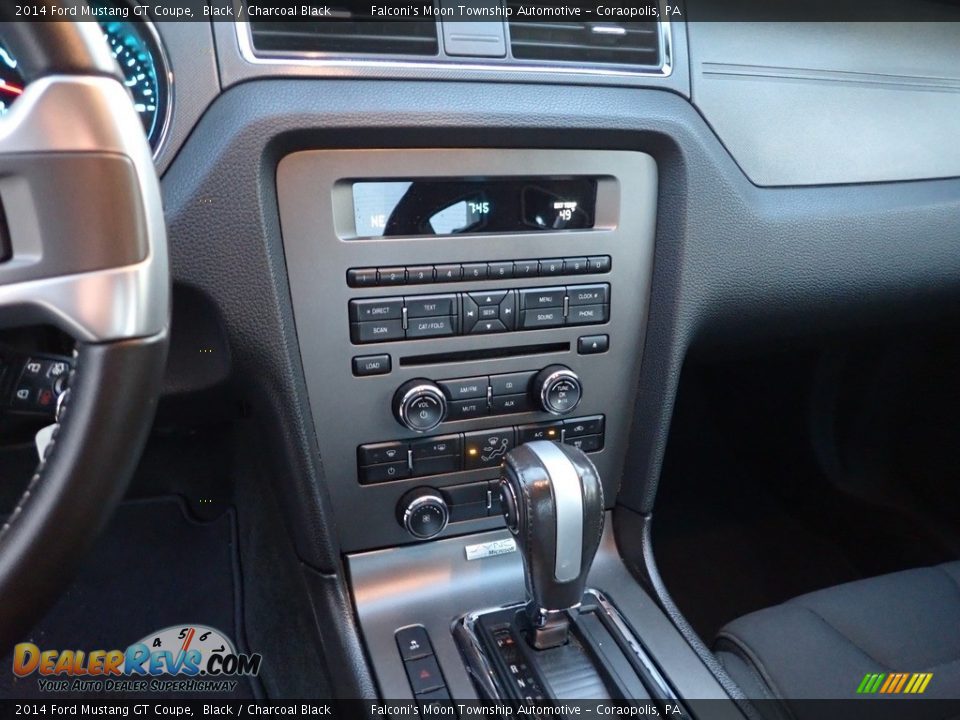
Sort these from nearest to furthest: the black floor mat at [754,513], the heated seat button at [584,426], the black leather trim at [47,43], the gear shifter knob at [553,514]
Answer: the black leather trim at [47,43], the gear shifter knob at [553,514], the heated seat button at [584,426], the black floor mat at [754,513]

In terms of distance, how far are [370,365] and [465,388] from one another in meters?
0.11

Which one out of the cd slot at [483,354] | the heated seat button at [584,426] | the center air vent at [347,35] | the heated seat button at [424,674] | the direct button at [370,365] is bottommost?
the heated seat button at [424,674]

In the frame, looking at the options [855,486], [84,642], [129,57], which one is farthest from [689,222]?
[84,642]

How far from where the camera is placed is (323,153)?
2.46ft

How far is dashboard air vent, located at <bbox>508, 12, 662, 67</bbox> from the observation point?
80 centimetres

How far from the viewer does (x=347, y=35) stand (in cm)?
74

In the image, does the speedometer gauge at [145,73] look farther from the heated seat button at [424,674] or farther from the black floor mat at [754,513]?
the black floor mat at [754,513]

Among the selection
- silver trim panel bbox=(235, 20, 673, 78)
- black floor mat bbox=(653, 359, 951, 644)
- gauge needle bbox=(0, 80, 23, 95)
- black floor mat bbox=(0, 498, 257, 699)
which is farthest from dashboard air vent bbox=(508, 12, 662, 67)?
black floor mat bbox=(0, 498, 257, 699)

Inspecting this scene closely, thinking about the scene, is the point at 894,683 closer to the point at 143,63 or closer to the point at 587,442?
the point at 587,442

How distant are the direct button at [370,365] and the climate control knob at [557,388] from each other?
0.18 metres

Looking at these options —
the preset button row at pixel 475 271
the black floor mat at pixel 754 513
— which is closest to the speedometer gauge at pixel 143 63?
the preset button row at pixel 475 271

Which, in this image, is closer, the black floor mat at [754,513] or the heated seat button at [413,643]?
the heated seat button at [413,643]

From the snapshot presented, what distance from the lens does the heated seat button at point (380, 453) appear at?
87 centimetres

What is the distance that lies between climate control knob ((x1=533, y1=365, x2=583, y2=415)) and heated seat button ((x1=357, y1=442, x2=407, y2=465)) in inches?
6.6
